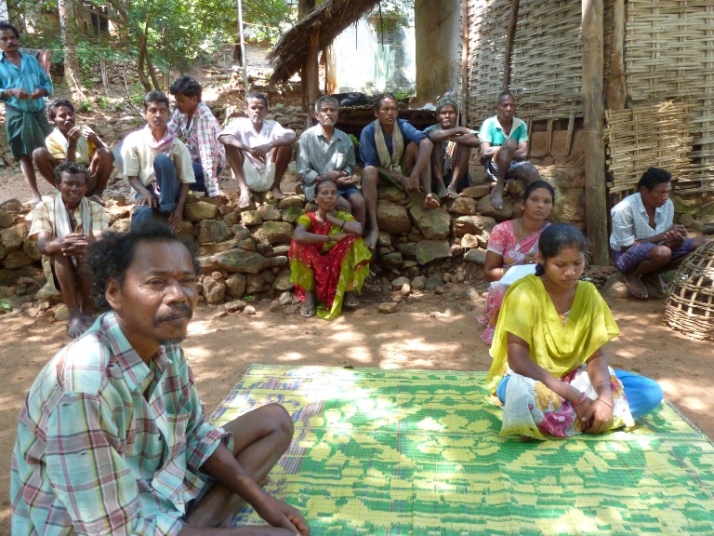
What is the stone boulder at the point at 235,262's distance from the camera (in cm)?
533

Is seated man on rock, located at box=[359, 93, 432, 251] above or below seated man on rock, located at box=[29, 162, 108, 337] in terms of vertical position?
above

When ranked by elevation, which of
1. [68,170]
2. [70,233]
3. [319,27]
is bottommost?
[70,233]

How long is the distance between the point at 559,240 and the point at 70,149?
471cm

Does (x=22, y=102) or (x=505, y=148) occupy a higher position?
(x=22, y=102)

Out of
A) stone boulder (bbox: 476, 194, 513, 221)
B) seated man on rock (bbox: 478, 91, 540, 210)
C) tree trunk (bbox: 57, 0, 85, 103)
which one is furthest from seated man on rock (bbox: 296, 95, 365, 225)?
tree trunk (bbox: 57, 0, 85, 103)

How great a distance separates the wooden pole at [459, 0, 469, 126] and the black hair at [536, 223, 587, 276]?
531 centimetres

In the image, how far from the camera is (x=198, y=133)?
17.7 ft

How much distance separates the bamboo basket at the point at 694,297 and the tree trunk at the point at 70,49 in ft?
35.6

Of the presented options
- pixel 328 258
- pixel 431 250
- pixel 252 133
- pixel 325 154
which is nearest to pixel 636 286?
pixel 431 250

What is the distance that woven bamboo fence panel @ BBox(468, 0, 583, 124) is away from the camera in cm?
596

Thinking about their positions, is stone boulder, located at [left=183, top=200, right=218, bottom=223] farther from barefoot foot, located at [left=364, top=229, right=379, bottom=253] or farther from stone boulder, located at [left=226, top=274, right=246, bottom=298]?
barefoot foot, located at [left=364, top=229, right=379, bottom=253]

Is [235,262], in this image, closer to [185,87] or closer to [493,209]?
[185,87]

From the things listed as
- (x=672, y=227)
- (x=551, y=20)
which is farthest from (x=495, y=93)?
(x=672, y=227)

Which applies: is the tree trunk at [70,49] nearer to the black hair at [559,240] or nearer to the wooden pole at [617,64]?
the wooden pole at [617,64]
